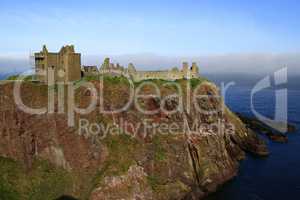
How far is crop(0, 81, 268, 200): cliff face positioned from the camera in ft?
162

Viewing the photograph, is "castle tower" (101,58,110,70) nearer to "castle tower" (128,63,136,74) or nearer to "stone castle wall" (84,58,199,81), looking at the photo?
"stone castle wall" (84,58,199,81)

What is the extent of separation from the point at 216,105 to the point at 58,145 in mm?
37679

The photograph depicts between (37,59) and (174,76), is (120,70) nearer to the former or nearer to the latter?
(174,76)

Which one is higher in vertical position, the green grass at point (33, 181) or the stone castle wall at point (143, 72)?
the stone castle wall at point (143, 72)

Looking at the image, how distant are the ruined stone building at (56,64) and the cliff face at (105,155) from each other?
12.2ft

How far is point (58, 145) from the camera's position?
5141cm

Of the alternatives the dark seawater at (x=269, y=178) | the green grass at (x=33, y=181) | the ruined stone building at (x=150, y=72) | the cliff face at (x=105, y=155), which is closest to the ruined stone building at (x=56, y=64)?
the cliff face at (x=105, y=155)

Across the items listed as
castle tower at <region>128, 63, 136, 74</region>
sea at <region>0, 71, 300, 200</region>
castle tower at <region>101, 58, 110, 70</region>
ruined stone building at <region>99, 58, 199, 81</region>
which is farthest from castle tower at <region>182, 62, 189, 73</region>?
sea at <region>0, 71, 300, 200</region>

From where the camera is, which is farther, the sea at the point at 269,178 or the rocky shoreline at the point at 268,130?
the rocky shoreline at the point at 268,130

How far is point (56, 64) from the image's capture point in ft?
190

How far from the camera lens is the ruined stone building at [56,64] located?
188 ft

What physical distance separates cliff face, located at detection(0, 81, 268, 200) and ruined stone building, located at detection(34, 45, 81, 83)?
3705mm

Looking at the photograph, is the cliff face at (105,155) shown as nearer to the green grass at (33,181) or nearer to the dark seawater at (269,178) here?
the green grass at (33,181)

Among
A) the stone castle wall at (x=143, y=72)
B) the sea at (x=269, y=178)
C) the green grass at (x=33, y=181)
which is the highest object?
the stone castle wall at (x=143, y=72)
